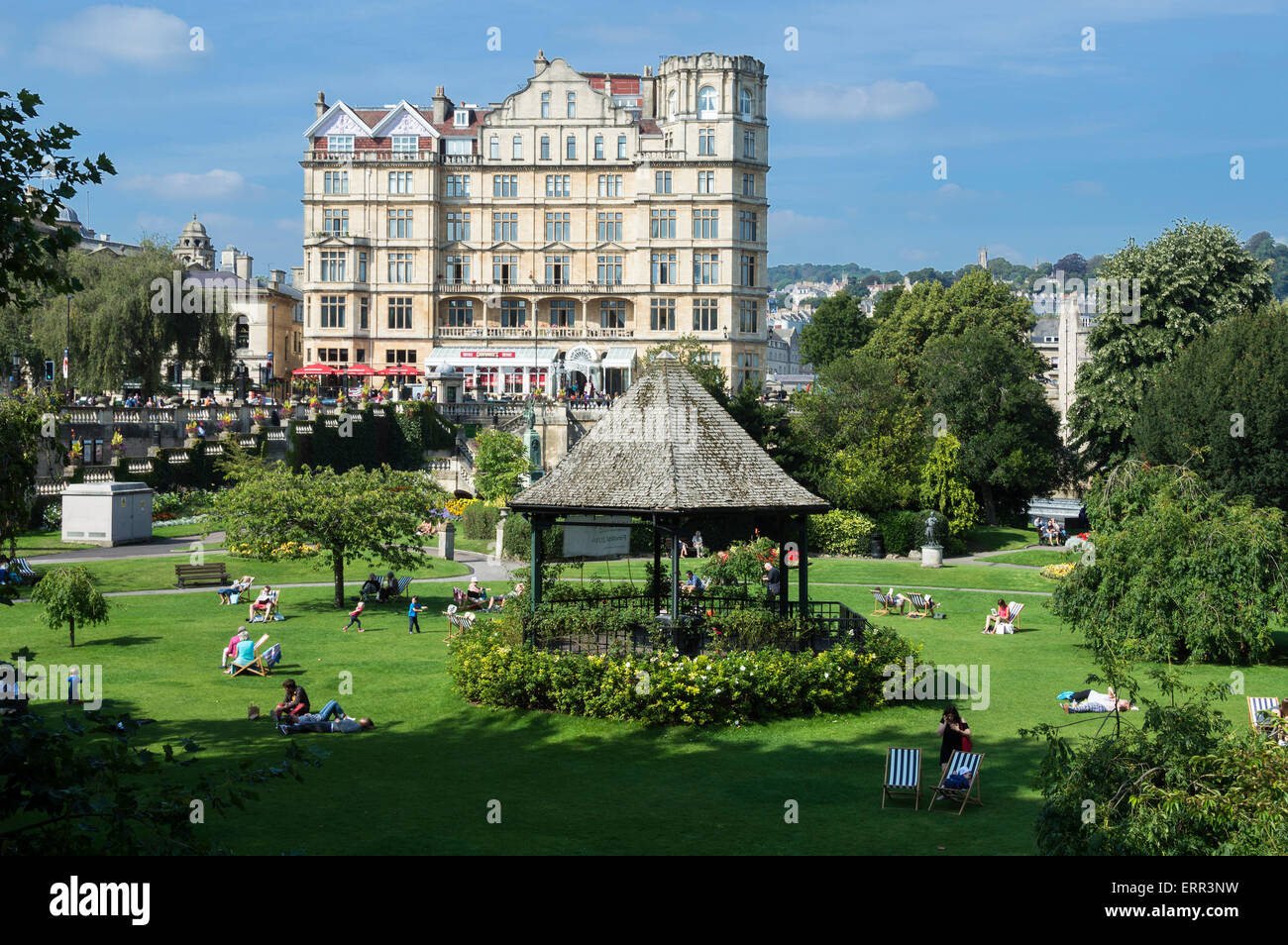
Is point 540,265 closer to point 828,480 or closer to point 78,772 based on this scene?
point 828,480

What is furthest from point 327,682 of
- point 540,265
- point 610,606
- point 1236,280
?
point 540,265

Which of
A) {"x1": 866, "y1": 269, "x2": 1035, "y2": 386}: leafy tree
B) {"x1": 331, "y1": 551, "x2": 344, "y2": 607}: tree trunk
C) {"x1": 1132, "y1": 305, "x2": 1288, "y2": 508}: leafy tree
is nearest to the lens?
{"x1": 331, "y1": 551, "x2": 344, "y2": 607}: tree trunk

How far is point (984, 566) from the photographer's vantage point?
53469 millimetres

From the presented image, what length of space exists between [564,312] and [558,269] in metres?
3.20

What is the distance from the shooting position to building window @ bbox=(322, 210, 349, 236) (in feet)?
316

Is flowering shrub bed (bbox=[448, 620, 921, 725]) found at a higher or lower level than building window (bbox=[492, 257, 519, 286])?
lower

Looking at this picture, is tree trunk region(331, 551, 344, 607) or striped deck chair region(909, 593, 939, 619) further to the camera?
striped deck chair region(909, 593, 939, 619)

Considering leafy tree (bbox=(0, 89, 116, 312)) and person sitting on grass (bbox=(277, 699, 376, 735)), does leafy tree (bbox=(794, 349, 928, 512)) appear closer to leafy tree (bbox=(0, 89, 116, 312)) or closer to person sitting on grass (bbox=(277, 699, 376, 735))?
person sitting on grass (bbox=(277, 699, 376, 735))

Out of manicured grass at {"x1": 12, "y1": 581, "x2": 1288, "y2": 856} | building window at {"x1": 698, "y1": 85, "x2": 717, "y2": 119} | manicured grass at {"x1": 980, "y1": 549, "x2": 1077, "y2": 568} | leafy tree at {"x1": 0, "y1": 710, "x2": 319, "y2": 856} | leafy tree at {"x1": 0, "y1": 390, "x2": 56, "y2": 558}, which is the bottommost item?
manicured grass at {"x1": 12, "y1": 581, "x2": 1288, "y2": 856}

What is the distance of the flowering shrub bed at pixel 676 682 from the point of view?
78.5 feet

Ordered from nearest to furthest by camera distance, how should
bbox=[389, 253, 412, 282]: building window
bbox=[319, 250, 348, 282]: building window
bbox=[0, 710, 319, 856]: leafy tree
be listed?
bbox=[0, 710, 319, 856]: leafy tree
bbox=[319, 250, 348, 282]: building window
bbox=[389, 253, 412, 282]: building window

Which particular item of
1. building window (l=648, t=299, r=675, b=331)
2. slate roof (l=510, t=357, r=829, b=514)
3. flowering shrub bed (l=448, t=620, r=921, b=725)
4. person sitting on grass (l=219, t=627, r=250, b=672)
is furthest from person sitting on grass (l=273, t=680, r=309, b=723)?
building window (l=648, t=299, r=675, b=331)

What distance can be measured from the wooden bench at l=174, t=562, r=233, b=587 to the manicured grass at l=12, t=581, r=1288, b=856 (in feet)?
21.2
